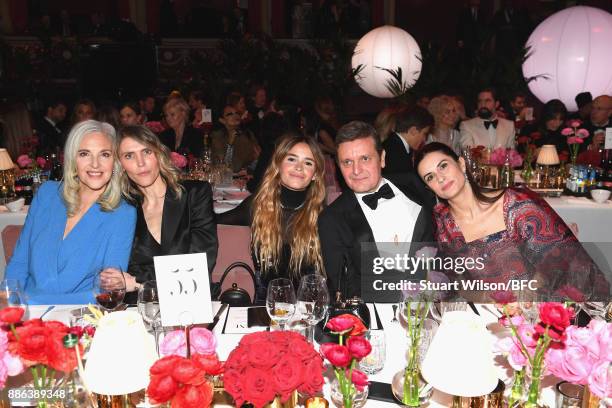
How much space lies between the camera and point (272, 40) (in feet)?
32.9

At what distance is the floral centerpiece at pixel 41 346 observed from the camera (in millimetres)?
1315

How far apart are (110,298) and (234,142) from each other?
4.10m

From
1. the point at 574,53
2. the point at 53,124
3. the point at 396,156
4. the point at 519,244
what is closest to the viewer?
the point at 519,244

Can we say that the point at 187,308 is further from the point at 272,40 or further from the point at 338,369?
the point at 272,40

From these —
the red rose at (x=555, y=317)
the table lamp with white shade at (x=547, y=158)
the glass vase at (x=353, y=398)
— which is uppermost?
the table lamp with white shade at (x=547, y=158)

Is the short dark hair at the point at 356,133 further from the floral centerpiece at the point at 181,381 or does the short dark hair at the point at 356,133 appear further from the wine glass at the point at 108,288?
the floral centerpiece at the point at 181,381

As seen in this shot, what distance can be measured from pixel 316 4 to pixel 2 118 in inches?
304

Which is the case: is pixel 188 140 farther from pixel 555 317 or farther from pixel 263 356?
pixel 555 317

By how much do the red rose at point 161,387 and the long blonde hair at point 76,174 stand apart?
1.72 m

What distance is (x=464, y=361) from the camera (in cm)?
132

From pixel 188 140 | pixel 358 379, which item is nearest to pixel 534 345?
pixel 358 379

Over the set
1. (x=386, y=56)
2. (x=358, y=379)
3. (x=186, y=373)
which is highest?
(x=386, y=56)

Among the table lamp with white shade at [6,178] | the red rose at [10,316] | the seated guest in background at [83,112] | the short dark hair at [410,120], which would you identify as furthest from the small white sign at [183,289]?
the seated guest in background at [83,112]

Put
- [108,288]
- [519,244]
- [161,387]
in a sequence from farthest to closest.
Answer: [519,244], [108,288], [161,387]
